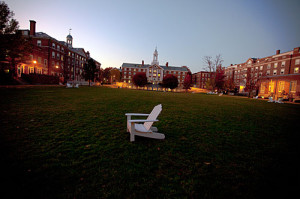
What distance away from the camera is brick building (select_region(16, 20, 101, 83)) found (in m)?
30.9

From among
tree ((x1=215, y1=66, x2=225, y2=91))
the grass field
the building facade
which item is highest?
the building facade

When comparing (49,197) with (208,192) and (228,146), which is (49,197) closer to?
(208,192)

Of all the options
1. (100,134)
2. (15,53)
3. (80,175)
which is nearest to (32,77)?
(15,53)

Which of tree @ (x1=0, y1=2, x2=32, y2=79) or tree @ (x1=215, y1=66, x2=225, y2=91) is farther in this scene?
tree @ (x1=215, y1=66, x2=225, y2=91)

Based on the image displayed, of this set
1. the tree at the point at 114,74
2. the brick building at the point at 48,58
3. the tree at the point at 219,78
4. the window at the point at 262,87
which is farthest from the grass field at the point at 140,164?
the tree at the point at 114,74

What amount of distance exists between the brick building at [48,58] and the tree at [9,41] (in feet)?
14.5

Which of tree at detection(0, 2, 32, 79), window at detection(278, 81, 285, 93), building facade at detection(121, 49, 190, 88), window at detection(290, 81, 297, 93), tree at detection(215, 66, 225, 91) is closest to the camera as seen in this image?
tree at detection(0, 2, 32, 79)

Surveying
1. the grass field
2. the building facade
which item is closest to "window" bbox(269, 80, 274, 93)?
the grass field

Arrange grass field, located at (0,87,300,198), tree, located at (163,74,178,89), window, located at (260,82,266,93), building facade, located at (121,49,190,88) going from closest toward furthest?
1. grass field, located at (0,87,300,198)
2. window, located at (260,82,266,93)
3. tree, located at (163,74,178,89)
4. building facade, located at (121,49,190,88)

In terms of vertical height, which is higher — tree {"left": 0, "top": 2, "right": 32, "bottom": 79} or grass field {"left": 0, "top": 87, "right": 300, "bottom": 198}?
tree {"left": 0, "top": 2, "right": 32, "bottom": 79}

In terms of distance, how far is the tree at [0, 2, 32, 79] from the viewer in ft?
64.4

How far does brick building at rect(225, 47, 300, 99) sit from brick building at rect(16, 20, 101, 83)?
52812 millimetres

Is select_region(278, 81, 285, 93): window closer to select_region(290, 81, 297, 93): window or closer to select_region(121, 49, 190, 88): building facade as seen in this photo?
select_region(290, 81, 297, 93): window

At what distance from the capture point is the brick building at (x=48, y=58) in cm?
3092
